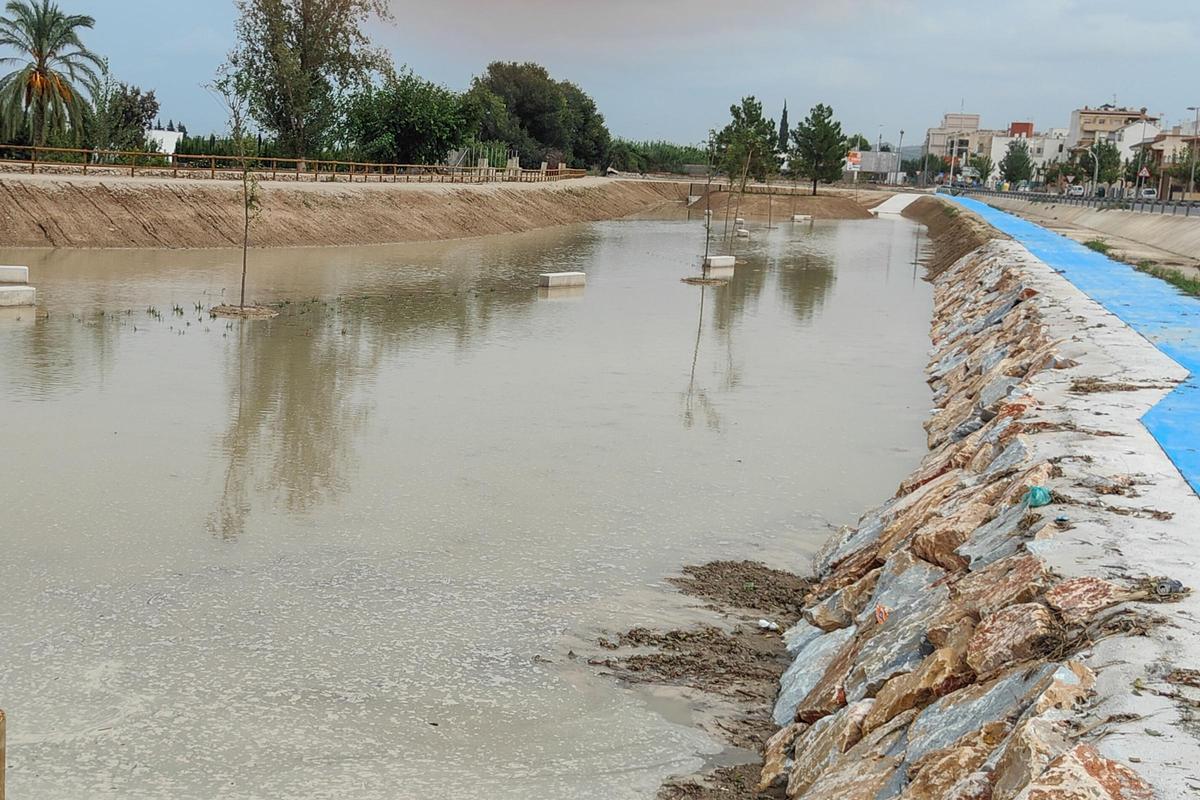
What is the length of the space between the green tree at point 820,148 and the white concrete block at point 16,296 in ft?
331

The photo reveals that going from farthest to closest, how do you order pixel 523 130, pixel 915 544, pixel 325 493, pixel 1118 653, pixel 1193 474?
pixel 523 130 < pixel 325 493 < pixel 1193 474 < pixel 915 544 < pixel 1118 653

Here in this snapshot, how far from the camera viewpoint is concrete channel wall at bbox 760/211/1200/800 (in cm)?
577

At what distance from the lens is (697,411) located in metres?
19.0

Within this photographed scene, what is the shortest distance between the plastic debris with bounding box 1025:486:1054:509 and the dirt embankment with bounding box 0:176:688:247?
26.2 m

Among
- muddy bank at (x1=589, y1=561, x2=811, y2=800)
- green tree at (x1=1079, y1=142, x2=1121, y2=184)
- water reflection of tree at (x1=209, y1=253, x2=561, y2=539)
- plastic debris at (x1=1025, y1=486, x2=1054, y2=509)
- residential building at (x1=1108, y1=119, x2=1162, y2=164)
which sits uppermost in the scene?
residential building at (x1=1108, y1=119, x2=1162, y2=164)

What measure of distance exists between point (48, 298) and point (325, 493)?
17536mm

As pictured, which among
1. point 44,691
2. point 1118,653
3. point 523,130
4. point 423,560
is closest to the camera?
point 1118,653

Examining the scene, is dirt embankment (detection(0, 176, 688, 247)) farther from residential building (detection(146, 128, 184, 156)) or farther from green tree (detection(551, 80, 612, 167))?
green tree (detection(551, 80, 612, 167))

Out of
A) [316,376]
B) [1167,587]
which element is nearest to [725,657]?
[1167,587]

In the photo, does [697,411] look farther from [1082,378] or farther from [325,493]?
[325,493]

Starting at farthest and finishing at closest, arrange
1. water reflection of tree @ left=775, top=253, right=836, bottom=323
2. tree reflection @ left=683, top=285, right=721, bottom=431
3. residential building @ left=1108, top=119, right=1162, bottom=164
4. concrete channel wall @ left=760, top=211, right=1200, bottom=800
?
1. residential building @ left=1108, top=119, right=1162, bottom=164
2. water reflection of tree @ left=775, top=253, right=836, bottom=323
3. tree reflection @ left=683, top=285, right=721, bottom=431
4. concrete channel wall @ left=760, top=211, right=1200, bottom=800

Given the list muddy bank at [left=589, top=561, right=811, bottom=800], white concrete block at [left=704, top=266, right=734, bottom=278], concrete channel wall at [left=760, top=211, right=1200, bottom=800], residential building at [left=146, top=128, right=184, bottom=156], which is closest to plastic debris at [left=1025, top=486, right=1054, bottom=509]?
concrete channel wall at [left=760, top=211, right=1200, bottom=800]

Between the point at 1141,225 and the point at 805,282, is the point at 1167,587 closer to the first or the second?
the point at 805,282

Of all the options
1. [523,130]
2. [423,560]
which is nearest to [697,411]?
[423,560]
